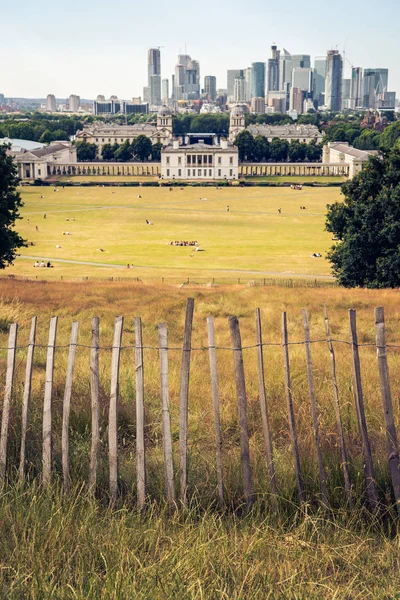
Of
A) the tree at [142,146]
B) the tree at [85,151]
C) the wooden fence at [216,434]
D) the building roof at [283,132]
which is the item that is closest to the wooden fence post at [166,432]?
the wooden fence at [216,434]

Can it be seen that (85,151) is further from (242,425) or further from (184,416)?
(242,425)

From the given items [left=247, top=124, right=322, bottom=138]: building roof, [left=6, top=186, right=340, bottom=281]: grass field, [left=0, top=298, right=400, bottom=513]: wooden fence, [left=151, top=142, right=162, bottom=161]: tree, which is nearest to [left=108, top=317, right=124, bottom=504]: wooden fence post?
[left=0, top=298, right=400, bottom=513]: wooden fence

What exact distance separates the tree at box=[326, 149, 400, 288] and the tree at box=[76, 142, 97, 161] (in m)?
128

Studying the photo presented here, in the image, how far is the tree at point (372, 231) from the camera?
36.4 metres

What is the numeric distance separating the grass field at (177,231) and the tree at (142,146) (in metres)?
40.1

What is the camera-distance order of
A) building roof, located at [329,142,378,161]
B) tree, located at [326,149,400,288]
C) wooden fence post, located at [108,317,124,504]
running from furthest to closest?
1. building roof, located at [329,142,378,161]
2. tree, located at [326,149,400,288]
3. wooden fence post, located at [108,317,124,504]

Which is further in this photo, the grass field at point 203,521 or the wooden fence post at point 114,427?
the wooden fence post at point 114,427

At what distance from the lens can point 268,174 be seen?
14988 cm

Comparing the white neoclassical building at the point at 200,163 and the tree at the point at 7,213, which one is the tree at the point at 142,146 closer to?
the white neoclassical building at the point at 200,163

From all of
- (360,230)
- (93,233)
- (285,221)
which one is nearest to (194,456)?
(360,230)

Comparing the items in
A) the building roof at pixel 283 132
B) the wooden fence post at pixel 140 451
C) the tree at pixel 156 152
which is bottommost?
the tree at pixel 156 152

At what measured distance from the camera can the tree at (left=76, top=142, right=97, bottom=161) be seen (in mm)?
161875

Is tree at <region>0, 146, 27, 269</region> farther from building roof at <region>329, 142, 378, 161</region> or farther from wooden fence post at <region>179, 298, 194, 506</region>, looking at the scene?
building roof at <region>329, 142, 378, 161</region>

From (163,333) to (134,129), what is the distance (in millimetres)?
197343
